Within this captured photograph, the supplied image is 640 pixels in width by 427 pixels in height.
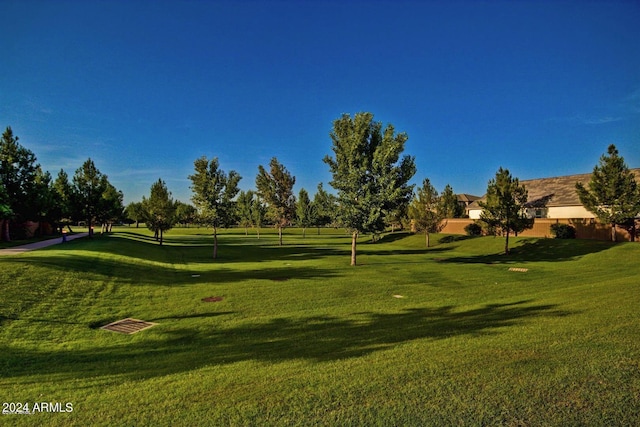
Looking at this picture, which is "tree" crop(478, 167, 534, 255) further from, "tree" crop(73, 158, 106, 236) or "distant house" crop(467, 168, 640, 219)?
"tree" crop(73, 158, 106, 236)

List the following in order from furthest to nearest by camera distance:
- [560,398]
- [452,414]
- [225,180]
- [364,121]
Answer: [225,180] < [364,121] < [560,398] < [452,414]

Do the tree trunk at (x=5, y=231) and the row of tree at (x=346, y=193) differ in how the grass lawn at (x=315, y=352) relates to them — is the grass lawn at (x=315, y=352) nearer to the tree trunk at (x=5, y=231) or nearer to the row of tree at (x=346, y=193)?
the row of tree at (x=346, y=193)

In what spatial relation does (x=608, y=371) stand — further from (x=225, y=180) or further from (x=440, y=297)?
(x=225, y=180)

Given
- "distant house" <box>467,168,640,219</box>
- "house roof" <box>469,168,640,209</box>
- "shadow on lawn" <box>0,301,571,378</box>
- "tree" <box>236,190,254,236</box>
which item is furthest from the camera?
"tree" <box>236,190,254,236</box>

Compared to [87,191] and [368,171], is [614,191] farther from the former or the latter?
[87,191]

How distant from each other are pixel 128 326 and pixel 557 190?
54470 mm

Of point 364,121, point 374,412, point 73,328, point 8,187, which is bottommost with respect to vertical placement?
point 73,328

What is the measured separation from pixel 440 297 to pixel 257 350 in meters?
8.77

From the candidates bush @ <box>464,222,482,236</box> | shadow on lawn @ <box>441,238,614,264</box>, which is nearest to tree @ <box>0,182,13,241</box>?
shadow on lawn @ <box>441,238,614,264</box>

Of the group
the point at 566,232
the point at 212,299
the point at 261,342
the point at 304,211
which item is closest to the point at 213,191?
the point at 212,299

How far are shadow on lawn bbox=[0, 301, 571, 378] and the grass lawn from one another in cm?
6

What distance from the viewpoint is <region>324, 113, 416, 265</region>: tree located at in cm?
2384

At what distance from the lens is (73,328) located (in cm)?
990

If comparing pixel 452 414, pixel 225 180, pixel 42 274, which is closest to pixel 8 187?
pixel 225 180
